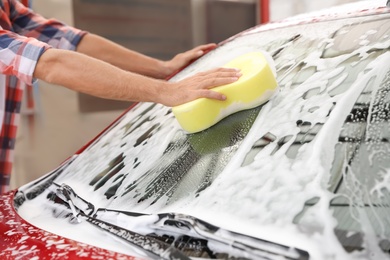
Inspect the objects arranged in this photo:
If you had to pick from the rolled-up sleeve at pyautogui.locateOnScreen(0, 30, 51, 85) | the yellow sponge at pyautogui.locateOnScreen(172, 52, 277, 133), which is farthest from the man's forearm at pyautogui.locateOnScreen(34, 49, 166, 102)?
the yellow sponge at pyautogui.locateOnScreen(172, 52, 277, 133)

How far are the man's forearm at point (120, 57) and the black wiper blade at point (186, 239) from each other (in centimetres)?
104

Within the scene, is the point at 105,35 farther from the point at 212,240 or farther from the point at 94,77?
the point at 212,240

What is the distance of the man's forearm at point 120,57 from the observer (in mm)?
1984

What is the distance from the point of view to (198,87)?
118 cm

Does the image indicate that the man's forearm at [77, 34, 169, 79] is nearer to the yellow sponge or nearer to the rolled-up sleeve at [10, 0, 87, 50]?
the rolled-up sleeve at [10, 0, 87, 50]

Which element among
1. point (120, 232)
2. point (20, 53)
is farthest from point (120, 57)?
point (120, 232)

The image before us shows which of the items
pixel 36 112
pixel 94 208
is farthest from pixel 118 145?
pixel 36 112

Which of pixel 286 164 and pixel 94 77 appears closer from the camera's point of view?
pixel 286 164

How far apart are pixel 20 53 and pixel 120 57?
2.45ft

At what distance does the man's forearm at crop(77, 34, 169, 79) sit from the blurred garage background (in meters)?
1.20

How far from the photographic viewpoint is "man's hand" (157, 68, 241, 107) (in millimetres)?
1149

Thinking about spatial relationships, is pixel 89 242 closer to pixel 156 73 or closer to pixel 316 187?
pixel 316 187

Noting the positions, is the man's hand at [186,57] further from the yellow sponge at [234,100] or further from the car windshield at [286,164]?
the yellow sponge at [234,100]

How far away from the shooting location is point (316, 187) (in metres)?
0.82
